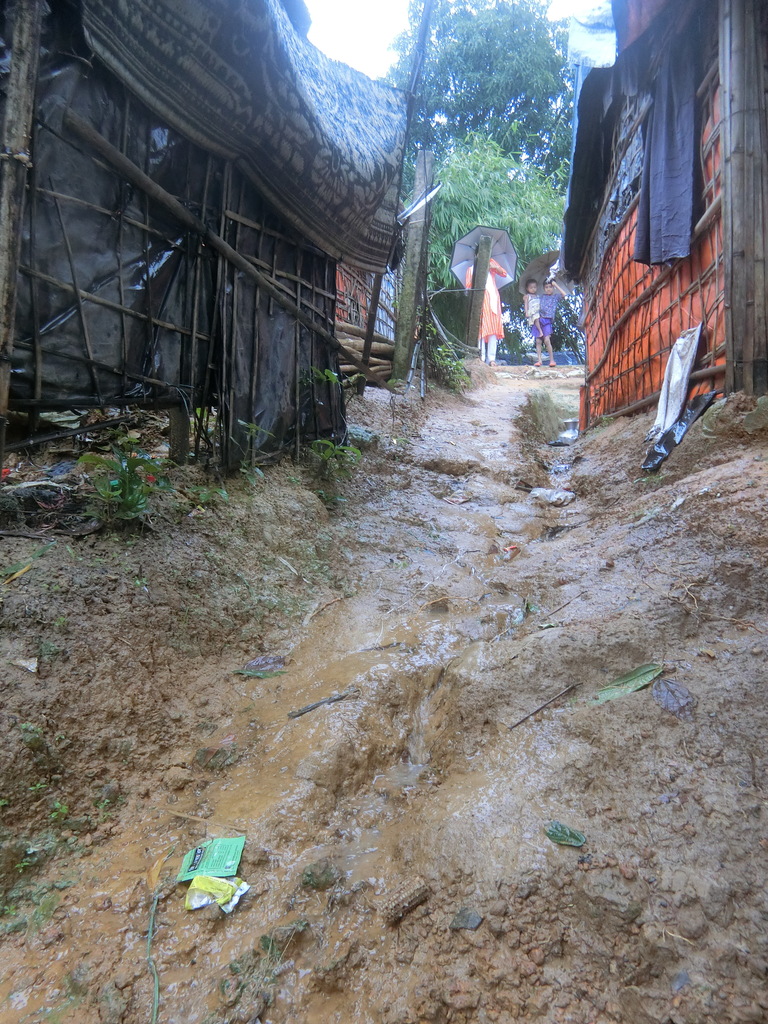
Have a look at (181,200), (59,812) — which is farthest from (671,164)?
(59,812)

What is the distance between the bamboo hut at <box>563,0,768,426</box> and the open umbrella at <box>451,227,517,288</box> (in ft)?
18.4

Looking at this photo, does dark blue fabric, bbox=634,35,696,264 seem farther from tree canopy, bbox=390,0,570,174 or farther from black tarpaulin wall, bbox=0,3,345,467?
tree canopy, bbox=390,0,570,174

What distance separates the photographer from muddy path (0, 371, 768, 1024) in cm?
135

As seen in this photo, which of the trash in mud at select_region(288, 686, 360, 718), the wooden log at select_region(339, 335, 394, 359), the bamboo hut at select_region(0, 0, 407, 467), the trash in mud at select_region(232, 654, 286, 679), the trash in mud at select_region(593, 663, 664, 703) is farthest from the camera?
the wooden log at select_region(339, 335, 394, 359)

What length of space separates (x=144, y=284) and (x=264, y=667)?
1.98 m

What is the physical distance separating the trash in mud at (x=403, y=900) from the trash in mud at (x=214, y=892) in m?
0.40

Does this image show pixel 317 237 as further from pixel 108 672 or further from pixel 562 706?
pixel 562 706

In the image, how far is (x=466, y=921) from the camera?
4.82 ft

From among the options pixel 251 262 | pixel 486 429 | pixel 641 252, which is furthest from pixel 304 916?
pixel 486 429

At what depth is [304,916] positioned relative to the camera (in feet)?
4.98

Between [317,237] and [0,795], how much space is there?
3820mm

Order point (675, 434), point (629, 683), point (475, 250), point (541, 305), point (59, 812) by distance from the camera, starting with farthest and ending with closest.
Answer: point (541, 305) < point (475, 250) < point (675, 434) < point (629, 683) < point (59, 812)

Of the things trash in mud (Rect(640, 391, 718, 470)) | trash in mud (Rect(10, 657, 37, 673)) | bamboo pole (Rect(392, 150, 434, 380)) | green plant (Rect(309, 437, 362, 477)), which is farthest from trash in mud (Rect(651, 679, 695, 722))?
bamboo pole (Rect(392, 150, 434, 380))

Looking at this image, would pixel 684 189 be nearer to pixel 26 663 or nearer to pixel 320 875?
pixel 320 875
